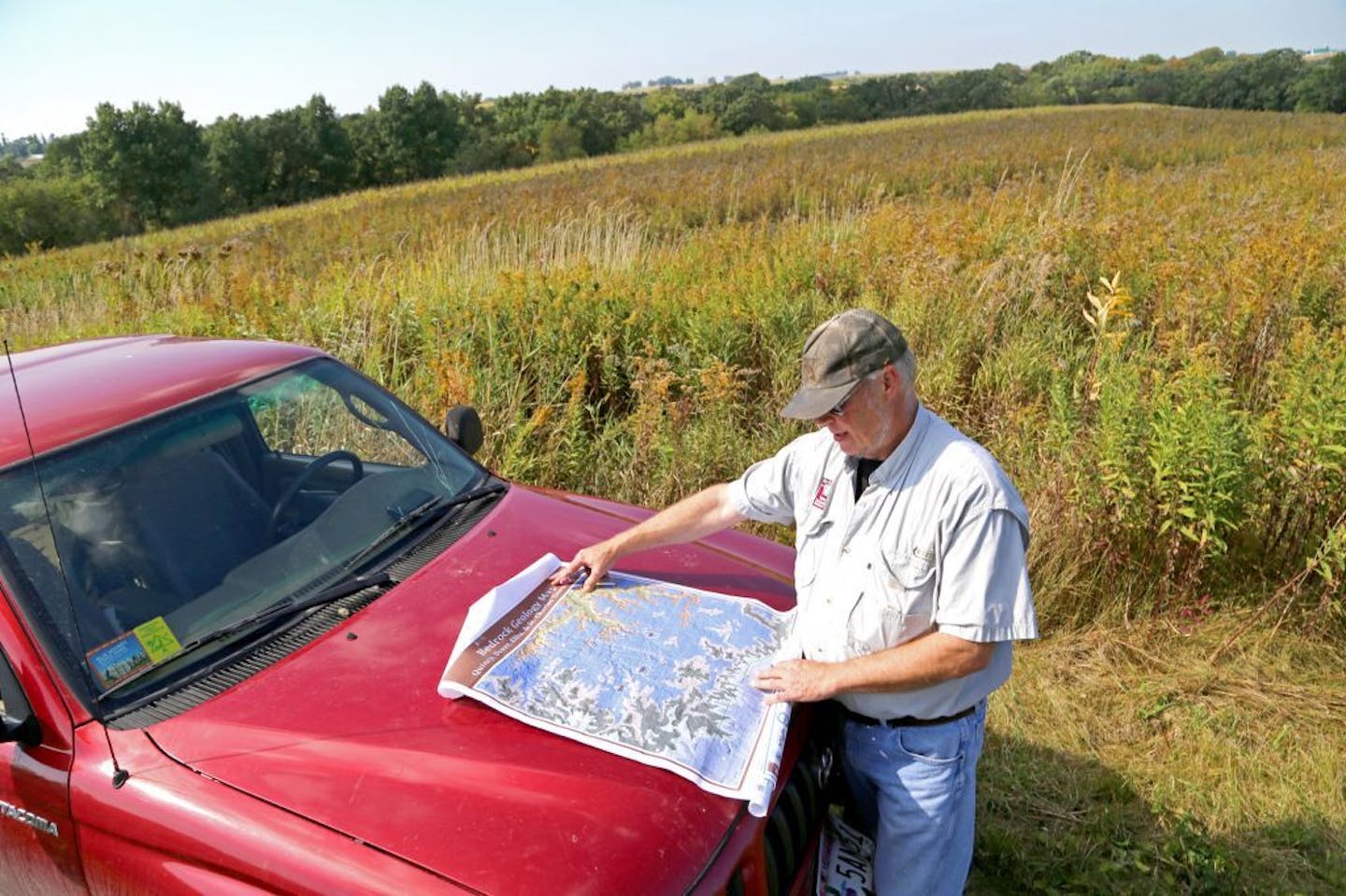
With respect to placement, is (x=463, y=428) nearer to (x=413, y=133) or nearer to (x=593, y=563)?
(x=593, y=563)

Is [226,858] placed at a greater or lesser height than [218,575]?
lesser

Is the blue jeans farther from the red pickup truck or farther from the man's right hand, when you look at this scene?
the man's right hand

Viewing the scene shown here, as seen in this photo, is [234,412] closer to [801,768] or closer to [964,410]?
[801,768]

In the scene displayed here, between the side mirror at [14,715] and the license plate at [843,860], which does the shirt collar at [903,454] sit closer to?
the license plate at [843,860]

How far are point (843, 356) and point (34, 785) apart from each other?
6.69 ft

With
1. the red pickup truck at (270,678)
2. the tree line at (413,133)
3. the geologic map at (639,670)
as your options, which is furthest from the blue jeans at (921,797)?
the tree line at (413,133)

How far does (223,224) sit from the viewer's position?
1070 inches

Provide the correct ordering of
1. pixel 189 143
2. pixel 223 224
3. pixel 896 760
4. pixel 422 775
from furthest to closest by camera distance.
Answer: pixel 189 143 < pixel 223 224 < pixel 896 760 < pixel 422 775

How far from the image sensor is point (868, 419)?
2059 millimetres

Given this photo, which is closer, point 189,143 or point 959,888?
point 959,888

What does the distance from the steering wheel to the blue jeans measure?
5.84ft

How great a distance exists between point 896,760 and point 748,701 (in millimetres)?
404

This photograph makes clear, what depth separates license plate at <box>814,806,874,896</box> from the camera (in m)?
2.11

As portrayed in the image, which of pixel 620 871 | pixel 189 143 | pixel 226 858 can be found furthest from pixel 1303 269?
pixel 189 143
